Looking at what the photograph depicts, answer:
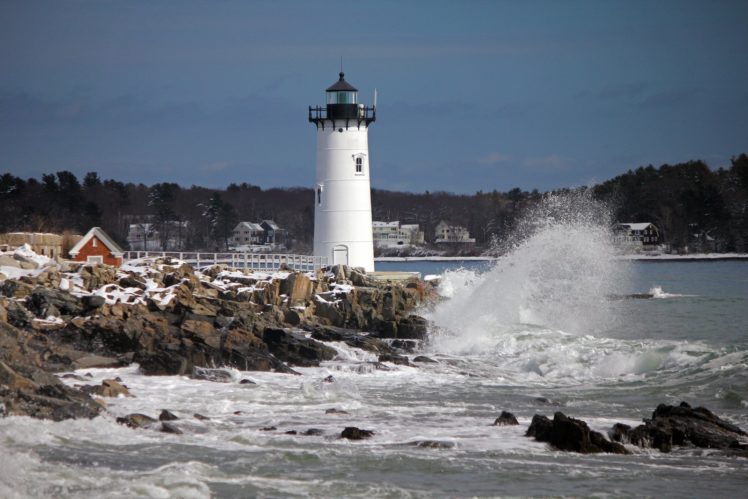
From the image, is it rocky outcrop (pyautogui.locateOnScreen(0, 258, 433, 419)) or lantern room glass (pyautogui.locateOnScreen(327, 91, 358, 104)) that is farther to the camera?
lantern room glass (pyautogui.locateOnScreen(327, 91, 358, 104))

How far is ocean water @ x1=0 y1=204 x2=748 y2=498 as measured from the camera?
11039mm

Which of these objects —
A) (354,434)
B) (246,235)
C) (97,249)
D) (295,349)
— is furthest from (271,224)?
(354,434)

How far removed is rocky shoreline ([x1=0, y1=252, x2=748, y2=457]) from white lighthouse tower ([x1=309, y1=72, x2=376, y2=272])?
2.43 meters

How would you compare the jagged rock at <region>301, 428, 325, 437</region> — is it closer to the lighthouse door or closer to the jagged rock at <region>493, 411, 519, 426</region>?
the jagged rock at <region>493, 411, 519, 426</region>

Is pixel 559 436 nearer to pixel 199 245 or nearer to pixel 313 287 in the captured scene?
pixel 313 287

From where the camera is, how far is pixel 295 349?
19.9 meters

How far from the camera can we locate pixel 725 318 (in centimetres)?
3322

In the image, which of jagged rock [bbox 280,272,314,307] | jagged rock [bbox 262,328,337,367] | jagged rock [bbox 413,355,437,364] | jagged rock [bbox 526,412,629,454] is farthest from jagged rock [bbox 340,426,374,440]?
jagged rock [bbox 280,272,314,307]

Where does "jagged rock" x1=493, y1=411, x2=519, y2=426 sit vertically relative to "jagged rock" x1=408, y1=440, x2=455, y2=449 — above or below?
above

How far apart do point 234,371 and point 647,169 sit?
274ft

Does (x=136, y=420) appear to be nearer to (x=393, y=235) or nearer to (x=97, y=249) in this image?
(x=97, y=249)

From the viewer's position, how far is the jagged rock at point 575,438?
1256cm

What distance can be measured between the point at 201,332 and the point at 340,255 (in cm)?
1325

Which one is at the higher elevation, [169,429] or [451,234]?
[451,234]
